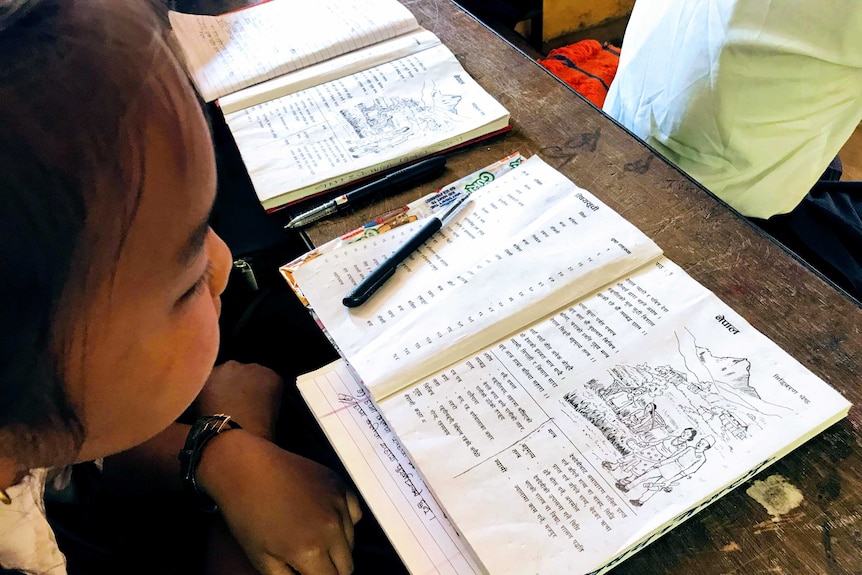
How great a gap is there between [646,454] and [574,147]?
0.39 m

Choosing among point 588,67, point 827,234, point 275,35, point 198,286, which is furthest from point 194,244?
point 588,67

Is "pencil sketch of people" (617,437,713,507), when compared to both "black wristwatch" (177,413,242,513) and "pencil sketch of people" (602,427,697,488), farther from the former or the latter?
"black wristwatch" (177,413,242,513)

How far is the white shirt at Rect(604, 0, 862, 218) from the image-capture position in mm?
701

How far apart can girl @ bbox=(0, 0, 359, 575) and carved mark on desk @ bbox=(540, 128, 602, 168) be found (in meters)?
0.40

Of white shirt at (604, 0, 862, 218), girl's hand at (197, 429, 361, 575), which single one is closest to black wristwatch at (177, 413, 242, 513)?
girl's hand at (197, 429, 361, 575)

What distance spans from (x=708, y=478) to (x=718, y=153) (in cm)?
51

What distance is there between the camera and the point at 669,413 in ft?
1.58

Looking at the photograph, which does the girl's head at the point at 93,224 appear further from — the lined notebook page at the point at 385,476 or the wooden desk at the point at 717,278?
the wooden desk at the point at 717,278

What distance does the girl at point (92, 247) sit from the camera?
0.30 metres

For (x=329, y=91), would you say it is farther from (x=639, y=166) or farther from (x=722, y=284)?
Answer: (x=722, y=284)

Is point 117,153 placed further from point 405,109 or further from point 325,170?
point 405,109

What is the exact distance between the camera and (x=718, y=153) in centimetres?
81

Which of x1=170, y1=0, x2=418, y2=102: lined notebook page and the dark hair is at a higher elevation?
the dark hair

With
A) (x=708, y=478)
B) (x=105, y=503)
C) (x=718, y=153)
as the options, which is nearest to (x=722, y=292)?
(x=708, y=478)
